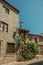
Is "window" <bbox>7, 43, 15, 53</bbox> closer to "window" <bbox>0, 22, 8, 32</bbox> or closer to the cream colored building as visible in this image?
the cream colored building

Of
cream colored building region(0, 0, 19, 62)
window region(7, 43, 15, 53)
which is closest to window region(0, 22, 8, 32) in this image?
cream colored building region(0, 0, 19, 62)

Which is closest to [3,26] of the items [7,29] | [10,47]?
[7,29]

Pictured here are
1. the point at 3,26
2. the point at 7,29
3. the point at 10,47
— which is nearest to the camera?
the point at 3,26

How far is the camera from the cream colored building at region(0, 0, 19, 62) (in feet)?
75.7

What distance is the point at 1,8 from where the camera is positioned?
23547mm

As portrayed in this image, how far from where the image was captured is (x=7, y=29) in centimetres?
2453

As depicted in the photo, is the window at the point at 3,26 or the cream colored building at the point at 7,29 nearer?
the cream colored building at the point at 7,29

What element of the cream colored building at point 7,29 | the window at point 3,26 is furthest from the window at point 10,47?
the window at point 3,26

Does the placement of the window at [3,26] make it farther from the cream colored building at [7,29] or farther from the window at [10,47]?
the window at [10,47]

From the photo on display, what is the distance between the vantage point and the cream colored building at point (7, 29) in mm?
23062

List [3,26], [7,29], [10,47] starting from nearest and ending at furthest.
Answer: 1. [3,26]
2. [7,29]
3. [10,47]

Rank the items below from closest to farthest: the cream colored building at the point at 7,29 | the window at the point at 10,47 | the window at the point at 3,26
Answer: the cream colored building at the point at 7,29
the window at the point at 3,26
the window at the point at 10,47

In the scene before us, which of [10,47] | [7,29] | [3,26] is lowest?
[10,47]

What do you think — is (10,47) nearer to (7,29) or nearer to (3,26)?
(7,29)
